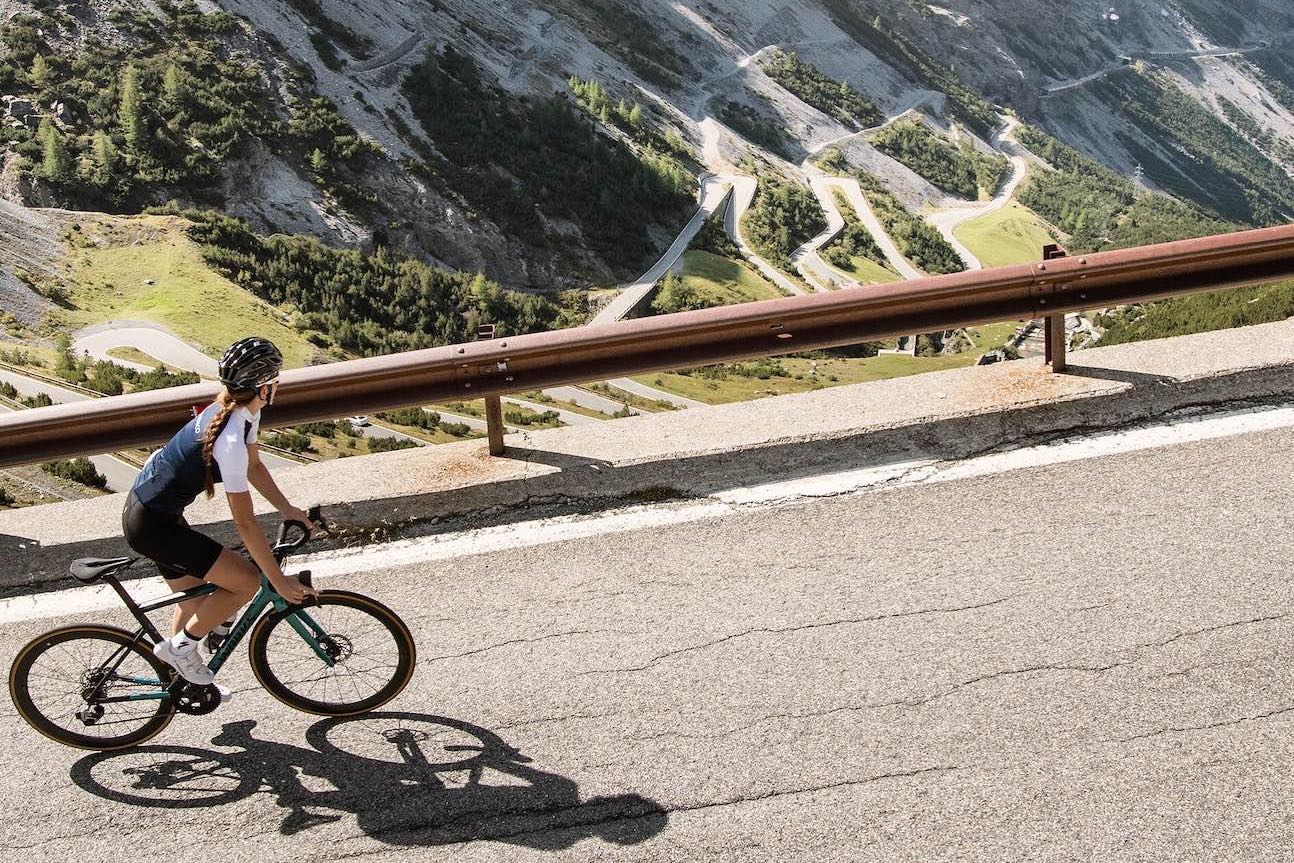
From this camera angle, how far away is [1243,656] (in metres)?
4.21

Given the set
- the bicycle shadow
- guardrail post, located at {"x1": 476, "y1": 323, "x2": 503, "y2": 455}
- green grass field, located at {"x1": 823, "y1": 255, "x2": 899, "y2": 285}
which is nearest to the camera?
the bicycle shadow

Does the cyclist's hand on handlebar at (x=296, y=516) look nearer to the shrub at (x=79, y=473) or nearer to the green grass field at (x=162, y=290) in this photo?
the shrub at (x=79, y=473)

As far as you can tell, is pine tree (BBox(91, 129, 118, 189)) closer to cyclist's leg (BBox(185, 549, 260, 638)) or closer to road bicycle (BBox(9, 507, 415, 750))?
road bicycle (BBox(9, 507, 415, 750))

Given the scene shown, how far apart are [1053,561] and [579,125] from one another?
142m

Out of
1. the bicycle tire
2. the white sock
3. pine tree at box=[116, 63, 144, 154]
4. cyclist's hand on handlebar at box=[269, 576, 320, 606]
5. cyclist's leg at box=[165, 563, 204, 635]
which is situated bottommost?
pine tree at box=[116, 63, 144, 154]

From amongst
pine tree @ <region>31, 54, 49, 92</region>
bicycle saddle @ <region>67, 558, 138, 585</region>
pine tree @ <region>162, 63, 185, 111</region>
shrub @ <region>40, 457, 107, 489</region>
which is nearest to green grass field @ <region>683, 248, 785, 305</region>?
pine tree @ <region>162, 63, 185, 111</region>

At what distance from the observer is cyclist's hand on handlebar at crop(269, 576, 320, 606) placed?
420cm

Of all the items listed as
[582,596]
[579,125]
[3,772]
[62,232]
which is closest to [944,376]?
[582,596]

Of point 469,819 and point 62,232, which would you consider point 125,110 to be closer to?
point 62,232

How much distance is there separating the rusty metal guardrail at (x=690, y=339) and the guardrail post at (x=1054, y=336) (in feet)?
0.17

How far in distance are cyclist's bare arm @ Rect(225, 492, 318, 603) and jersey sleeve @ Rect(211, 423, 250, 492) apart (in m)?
0.04

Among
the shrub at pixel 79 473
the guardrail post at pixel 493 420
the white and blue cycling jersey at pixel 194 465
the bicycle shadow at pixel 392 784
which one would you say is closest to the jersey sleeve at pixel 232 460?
the white and blue cycling jersey at pixel 194 465

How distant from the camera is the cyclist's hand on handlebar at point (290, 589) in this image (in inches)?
165

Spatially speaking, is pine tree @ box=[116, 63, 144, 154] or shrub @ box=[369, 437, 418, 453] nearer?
shrub @ box=[369, 437, 418, 453]
